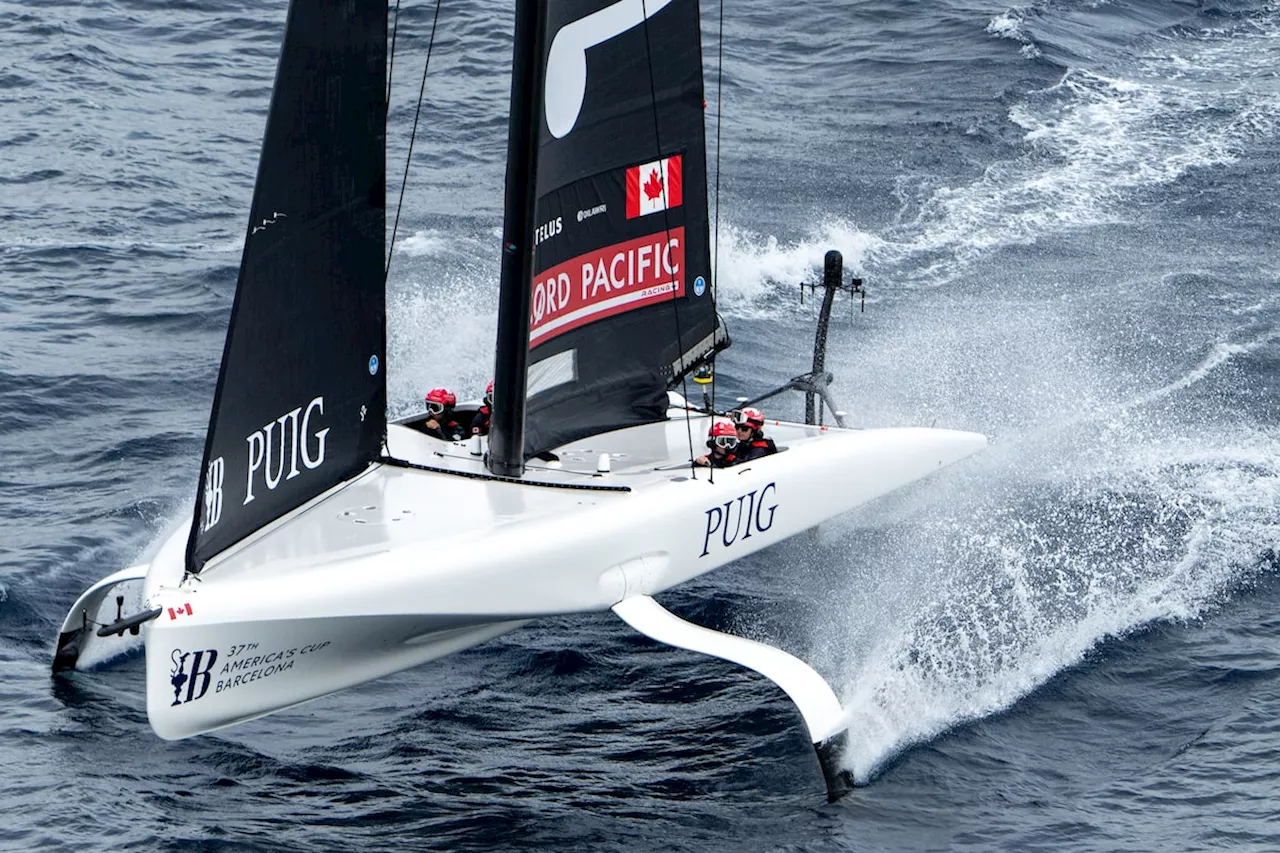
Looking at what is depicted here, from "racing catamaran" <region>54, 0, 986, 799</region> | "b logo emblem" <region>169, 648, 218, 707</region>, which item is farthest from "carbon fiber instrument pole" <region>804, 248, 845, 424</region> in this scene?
"b logo emblem" <region>169, 648, 218, 707</region>

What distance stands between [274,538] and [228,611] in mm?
1138

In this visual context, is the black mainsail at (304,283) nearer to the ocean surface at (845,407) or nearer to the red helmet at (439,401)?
the red helmet at (439,401)

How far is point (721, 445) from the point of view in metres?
14.3

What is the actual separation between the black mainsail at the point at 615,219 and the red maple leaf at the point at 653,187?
0.01 meters

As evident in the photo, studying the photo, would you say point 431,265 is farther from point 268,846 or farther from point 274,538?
point 268,846

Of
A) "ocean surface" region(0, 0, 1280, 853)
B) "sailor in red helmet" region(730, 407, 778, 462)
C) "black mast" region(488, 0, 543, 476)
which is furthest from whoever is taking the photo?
"sailor in red helmet" region(730, 407, 778, 462)

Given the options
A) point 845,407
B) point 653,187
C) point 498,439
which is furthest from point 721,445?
point 845,407

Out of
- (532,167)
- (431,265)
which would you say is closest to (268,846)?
(532,167)

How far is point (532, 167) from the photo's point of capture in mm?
13430

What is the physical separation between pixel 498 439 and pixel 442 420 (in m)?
1.25

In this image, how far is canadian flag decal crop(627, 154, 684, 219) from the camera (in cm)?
1470

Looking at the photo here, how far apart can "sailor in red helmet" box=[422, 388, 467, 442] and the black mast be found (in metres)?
1.02

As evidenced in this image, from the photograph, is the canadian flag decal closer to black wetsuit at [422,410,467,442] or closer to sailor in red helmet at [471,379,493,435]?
sailor in red helmet at [471,379,493,435]

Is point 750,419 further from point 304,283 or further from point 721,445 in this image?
point 304,283
